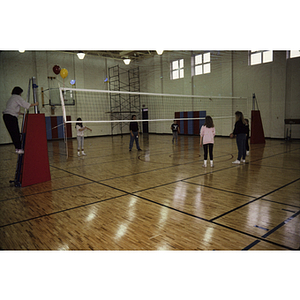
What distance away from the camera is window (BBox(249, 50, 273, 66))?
41.3 ft

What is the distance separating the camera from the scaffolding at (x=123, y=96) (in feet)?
63.5

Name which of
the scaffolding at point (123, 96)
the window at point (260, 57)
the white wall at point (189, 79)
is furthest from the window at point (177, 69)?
the window at point (260, 57)

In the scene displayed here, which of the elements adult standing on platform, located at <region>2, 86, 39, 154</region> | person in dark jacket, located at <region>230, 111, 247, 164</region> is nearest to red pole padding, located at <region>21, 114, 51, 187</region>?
adult standing on platform, located at <region>2, 86, 39, 154</region>

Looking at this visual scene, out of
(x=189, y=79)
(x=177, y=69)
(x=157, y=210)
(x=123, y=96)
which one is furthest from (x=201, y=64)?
(x=157, y=210)

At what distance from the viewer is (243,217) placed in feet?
10.6

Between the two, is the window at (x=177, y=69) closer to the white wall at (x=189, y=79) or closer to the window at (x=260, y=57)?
the white wall at (x=189, y=79)

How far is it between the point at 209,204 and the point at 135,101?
1731 centimetres

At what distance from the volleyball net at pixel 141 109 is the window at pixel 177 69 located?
4.92 ft

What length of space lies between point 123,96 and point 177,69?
507cm

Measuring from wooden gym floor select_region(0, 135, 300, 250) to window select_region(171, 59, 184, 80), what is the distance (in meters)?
12.1

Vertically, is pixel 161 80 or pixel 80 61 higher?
pixel 80 61

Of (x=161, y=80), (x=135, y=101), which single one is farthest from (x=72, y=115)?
(x=161, y=80)

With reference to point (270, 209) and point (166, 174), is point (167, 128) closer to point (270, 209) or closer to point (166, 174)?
point (166, 174)

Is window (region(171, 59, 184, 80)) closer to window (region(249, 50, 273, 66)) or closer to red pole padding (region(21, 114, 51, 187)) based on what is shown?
window (region(249, 50, 273, 66))
